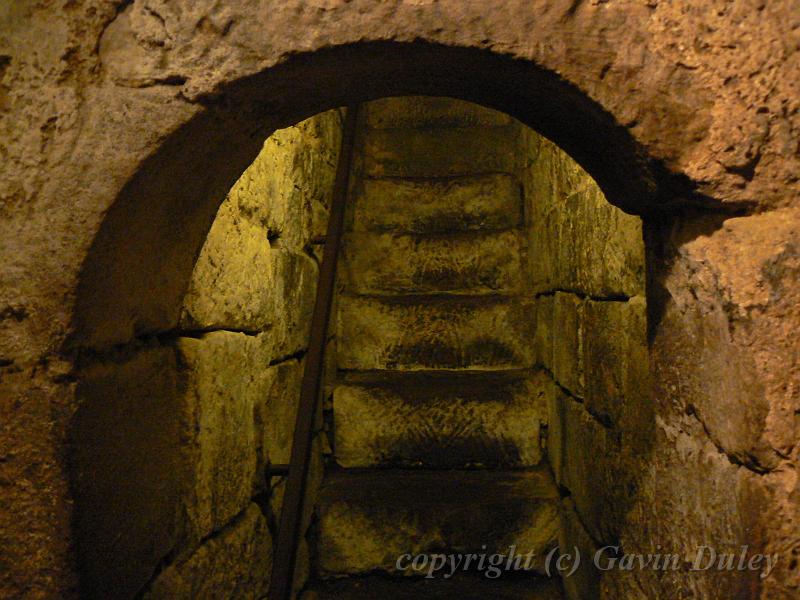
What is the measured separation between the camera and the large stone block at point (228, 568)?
1.13 m

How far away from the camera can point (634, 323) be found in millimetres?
1289

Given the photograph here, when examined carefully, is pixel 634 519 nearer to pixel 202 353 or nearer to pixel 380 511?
pixel 202 353

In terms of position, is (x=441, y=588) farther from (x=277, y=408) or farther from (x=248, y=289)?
(x=248, y=289)

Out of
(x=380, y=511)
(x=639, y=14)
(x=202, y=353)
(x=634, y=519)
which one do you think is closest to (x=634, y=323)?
(x=634, y=519)

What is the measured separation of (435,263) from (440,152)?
582mm

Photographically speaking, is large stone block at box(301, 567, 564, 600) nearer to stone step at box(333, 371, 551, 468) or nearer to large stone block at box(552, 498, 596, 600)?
large stone block at box(552, 498, 596, 600)

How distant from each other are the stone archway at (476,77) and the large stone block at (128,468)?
0.11 feet

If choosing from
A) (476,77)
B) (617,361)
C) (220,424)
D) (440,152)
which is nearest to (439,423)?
(617,361)

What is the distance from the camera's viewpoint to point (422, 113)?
3049 mm

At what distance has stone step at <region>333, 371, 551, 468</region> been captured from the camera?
7.61 feet

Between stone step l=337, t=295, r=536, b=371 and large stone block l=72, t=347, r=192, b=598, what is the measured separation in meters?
1.46

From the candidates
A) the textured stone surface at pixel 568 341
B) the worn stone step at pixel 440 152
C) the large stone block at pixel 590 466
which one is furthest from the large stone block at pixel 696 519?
the worn stone step at pixel 440 152

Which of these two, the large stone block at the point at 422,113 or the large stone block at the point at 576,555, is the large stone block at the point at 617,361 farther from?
the large stone block at the point at 422,113

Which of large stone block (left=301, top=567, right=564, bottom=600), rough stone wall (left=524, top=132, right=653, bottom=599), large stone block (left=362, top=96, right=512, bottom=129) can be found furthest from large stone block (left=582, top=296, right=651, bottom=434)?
large stone block (left=362, top=96, right=512, bottom=129)
